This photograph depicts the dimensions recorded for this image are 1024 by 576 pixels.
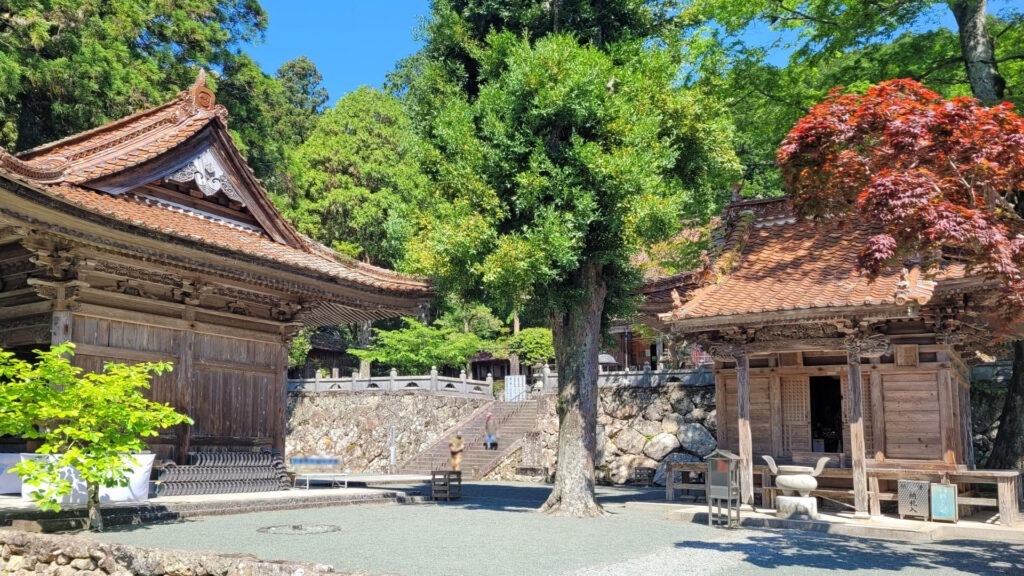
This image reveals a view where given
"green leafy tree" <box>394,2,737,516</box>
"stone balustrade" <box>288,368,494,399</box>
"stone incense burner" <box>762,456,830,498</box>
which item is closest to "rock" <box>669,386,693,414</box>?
"stone balustrade" <box>288,368,494,399</box>

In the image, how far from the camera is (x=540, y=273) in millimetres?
12875

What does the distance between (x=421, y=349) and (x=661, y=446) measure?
13480 mm

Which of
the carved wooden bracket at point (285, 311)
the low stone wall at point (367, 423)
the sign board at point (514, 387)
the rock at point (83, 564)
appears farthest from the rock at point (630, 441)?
the rock at point (83, 564)

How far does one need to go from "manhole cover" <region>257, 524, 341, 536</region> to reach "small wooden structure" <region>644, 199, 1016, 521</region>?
20.8 ft

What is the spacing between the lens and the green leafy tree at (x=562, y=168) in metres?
13.0

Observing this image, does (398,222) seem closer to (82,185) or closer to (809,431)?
(82,185)

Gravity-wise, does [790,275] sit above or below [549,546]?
above

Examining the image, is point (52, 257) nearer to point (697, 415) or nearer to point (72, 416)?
point (72, 416)

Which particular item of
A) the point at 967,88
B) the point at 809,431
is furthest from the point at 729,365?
the point at 967,88

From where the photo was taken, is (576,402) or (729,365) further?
(729,365)

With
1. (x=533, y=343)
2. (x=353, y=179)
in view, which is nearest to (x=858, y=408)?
(x=533, y=343)

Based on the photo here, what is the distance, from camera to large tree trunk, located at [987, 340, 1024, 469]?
16.6 meters

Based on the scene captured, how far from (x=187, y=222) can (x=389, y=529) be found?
6.51 m

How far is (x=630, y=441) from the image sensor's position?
24.9 metres
